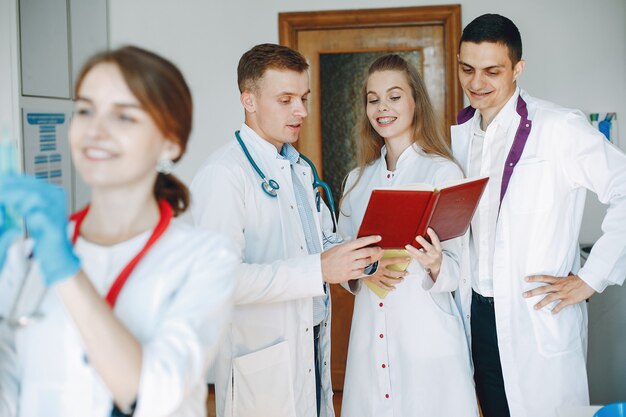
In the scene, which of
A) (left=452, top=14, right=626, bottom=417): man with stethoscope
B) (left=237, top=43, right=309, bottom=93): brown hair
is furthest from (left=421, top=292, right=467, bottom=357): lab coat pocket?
(left=237, top=43, right=309, bottom=93): brown hair

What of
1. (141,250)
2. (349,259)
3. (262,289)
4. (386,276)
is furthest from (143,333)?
(386,276)

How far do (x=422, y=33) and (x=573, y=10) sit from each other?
74 cm

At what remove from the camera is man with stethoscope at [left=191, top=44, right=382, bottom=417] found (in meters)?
1.83

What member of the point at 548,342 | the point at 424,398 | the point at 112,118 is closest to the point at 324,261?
the point at 424,398

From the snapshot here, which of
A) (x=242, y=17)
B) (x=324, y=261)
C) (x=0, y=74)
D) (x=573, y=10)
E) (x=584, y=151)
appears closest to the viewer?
(x=324, y=261)

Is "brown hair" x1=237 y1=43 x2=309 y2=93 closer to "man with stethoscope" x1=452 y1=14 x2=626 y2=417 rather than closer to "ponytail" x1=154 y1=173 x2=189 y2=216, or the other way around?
"man with stethoscope" x1=452 y1=14 x2=626 y2=417

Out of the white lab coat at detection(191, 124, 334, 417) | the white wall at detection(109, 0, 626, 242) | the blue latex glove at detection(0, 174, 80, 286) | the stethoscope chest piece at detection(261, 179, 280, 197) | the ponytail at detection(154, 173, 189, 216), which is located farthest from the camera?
the white wall at detection(109, 0, 626, 242)

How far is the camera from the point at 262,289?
1.79 meters

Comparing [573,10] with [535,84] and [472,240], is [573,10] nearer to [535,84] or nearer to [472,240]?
[535,84]

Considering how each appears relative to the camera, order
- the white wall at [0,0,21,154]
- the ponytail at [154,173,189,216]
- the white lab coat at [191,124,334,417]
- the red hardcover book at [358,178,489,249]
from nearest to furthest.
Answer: the ponytail at [154,173,189,216]
the red hardcover book at [358,178,489,249]
the white lab coat at [191,124,334,417]
the white wall at [0,0,21,154]

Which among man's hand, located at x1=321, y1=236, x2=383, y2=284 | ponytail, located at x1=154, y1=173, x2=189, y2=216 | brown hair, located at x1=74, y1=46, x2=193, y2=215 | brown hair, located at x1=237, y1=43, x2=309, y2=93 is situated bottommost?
man's hand, located at x1=321, y1=236, x2=383, y2=284

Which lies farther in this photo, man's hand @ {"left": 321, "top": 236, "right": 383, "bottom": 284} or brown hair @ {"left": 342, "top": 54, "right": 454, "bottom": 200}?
brown hair @ {"left": 342, "top": 54, "right": 454, "bottom": 200}

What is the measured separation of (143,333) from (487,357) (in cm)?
149

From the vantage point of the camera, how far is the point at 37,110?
301 centimetres
